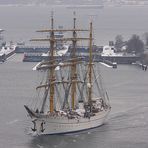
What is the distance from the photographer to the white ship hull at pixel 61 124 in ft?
76.1

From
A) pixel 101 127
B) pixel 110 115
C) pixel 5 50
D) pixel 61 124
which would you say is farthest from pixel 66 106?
pixel 5 50

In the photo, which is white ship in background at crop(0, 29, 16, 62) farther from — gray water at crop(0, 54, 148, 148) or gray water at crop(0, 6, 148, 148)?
gray water at crop(0, 54, 148, 148)

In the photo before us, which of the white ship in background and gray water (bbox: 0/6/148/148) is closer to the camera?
gray water (bbox: 0/6/148/148)

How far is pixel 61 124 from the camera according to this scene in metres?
23.5

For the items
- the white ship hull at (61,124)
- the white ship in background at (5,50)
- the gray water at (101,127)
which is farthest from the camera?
the white ship in background at (5,50)

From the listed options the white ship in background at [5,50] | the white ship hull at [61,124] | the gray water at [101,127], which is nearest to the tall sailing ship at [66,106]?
the white ship hull at [61,124]

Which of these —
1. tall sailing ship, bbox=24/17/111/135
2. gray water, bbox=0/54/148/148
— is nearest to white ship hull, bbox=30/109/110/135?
tall sailing ship, bbox=24/17/111/135

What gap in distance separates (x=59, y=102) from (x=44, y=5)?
103 metres

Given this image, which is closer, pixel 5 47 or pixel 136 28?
pixel 5 47

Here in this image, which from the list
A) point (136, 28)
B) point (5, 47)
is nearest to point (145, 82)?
point (5, 47)

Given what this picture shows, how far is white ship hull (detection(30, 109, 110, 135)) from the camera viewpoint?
76.1 ft

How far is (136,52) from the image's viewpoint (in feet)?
148

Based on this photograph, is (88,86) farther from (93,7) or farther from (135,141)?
(93,7)

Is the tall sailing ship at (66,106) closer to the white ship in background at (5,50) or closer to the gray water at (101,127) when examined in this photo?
the gray water at (101,127)
